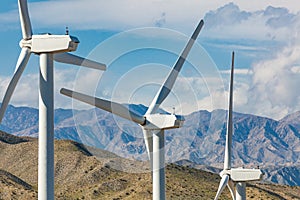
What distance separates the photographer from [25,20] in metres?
63.6

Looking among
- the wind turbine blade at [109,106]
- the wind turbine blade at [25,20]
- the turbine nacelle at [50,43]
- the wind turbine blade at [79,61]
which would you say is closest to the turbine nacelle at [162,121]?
the wind turbine blade at [109,106]

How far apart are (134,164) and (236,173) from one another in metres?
25.0

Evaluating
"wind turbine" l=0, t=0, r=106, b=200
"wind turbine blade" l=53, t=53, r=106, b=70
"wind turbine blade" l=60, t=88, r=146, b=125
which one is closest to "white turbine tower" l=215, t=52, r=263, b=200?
"wind turbine blade" l=60, t=88, r=146, b=125

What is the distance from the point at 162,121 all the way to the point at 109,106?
249 inches

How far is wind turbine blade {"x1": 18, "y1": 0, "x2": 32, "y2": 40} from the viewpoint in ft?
205

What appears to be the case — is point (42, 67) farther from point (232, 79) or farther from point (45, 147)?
point (232, 79)

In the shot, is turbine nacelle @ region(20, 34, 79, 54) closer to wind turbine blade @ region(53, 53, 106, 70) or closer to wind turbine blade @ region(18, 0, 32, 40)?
wind turbine blade @ region(18, 0, 32, 40)

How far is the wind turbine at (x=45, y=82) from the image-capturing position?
5822cm

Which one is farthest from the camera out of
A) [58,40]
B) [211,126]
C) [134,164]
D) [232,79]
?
[232,79]

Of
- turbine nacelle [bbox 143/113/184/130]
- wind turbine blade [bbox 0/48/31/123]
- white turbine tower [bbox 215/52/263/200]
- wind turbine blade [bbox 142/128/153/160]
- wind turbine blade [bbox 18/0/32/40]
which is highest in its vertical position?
wind turbine blade [bbox 18/0/32/40]

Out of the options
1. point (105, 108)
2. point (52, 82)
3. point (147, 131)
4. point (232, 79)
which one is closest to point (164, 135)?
point (147, 131)

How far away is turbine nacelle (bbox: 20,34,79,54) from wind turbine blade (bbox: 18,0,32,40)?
33.7 inches

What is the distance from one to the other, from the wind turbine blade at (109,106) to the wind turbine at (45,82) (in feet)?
7.63

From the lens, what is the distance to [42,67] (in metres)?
60.1
